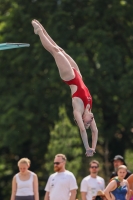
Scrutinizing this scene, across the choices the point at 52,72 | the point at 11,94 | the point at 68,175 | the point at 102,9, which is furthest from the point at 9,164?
the point at 68,175

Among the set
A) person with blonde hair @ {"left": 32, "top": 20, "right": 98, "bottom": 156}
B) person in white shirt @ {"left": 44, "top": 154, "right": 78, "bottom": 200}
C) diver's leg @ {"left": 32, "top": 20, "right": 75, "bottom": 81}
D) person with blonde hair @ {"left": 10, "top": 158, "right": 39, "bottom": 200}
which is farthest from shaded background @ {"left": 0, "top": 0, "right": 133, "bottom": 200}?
person with blonde hair @ {"left": 32, "top": 20, "right": 98, "bottom": 156}

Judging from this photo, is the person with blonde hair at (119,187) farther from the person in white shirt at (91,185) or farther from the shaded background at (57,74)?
the shaded background at (57,74)

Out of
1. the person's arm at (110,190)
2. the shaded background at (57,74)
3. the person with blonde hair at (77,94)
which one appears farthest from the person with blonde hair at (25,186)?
the shaded background at (57,74)

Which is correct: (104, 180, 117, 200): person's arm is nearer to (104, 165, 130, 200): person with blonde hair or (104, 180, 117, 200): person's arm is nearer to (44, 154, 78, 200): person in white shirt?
(104, 165, 130, 200): person with blonde hair

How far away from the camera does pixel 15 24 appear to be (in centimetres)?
2689

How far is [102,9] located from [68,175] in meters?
16.0

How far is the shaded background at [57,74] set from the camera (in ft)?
83.1

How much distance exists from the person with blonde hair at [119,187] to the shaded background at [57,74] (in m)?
13.8

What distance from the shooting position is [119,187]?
418 inches

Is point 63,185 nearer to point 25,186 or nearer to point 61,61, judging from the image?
point 25,186

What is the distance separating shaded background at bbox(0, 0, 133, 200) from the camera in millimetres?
25344

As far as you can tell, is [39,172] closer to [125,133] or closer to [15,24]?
[125,133]

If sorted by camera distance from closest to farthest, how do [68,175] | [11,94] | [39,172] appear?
[68,175]
[11,94]
[39,172]

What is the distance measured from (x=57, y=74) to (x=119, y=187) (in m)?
14.6
